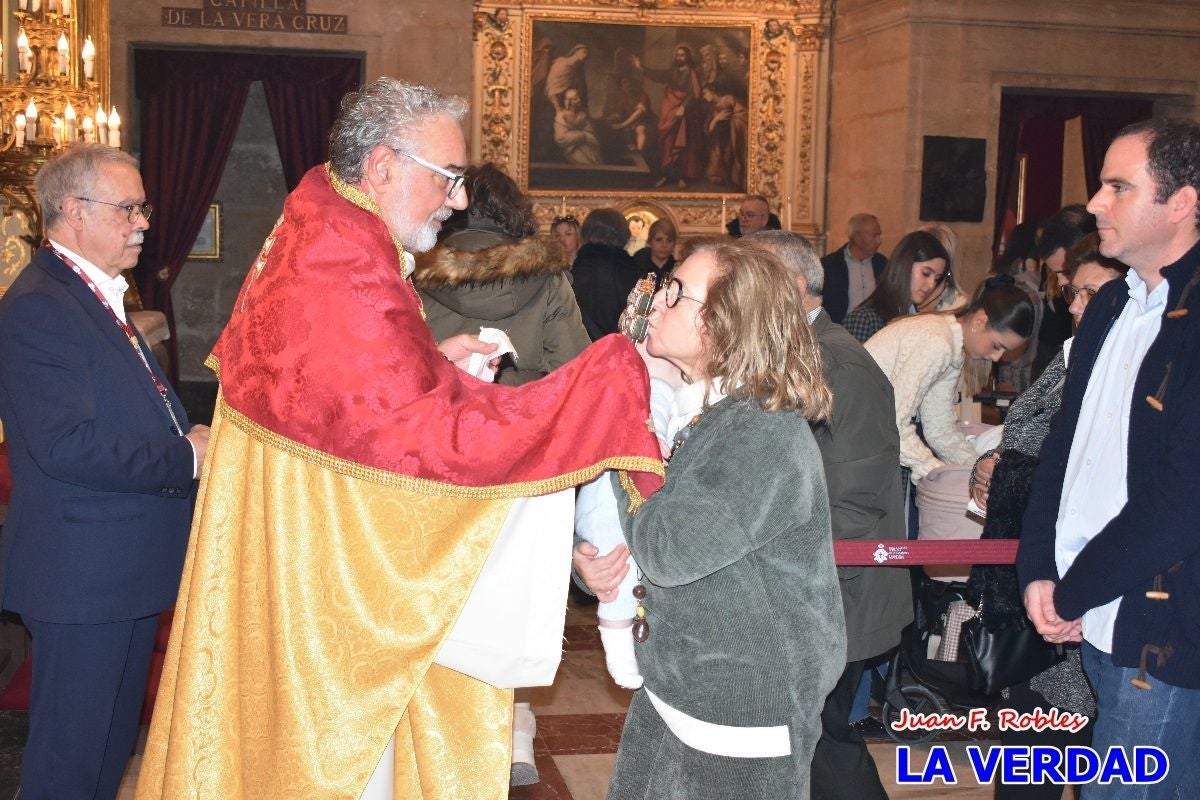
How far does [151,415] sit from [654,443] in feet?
4.24

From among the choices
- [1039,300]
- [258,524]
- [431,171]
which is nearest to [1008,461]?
[431,171]

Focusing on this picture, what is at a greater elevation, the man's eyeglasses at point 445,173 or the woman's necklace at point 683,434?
the man's eyeglasses at point 445,173

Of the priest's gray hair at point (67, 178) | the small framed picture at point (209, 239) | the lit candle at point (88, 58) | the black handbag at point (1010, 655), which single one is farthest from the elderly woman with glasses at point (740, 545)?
the small framed picture at point (209, 239)

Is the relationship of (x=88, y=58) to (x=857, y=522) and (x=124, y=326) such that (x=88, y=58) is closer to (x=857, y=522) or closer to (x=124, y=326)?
(x=124, y=326)

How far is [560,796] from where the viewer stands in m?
3.82

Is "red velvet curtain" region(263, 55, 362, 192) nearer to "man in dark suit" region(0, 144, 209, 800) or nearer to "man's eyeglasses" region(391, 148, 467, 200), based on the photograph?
"man in dark suit" region(0, 144, 209, 800)

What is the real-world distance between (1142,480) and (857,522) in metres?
0.92

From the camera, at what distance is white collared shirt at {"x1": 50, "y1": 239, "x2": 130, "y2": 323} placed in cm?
294

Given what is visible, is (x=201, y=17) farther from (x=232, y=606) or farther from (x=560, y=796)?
(x=232, y=606)

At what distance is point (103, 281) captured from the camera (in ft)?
9.74

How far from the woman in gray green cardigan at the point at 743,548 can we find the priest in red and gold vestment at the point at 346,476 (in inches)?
4.8

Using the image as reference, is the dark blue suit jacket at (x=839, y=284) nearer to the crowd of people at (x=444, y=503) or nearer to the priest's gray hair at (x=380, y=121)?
the crowd of people at (x=444, y=503)

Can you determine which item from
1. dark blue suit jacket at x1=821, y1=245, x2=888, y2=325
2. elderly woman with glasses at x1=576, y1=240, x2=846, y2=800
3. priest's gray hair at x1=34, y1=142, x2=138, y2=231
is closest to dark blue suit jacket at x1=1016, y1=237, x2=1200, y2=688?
elderly woman with glasses at x1=576, y1=240, x2=846, y2=800

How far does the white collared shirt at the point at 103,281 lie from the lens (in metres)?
2.94
